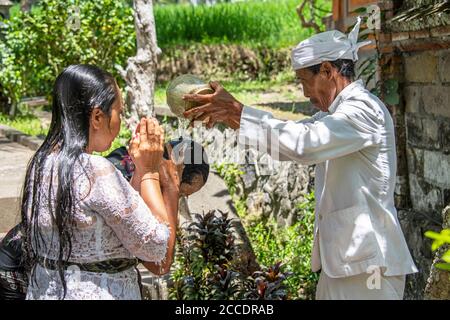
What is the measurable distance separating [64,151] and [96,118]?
0.15m

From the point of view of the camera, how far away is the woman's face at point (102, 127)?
2.72 metres

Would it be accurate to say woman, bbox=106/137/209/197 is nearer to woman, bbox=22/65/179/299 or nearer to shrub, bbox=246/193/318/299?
woman, bbox=22/65/179/299

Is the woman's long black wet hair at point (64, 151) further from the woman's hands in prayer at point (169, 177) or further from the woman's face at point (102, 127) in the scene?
the woman's hands in prayer at point (169, 177)

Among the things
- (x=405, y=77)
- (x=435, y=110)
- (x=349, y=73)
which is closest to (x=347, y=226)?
(x=349, y=73)

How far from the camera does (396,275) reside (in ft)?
10.9

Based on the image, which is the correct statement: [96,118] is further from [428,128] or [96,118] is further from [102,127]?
[428,128]

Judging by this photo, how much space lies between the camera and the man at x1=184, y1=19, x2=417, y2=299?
321cm

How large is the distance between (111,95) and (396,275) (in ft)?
4.46

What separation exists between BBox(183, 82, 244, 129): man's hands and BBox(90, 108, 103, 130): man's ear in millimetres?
567

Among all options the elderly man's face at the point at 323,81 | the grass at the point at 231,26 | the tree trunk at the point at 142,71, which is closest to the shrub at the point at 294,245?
the tree trunk at the point at 142,71

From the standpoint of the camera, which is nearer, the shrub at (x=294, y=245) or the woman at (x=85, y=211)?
the woman at (x=85, y=211)

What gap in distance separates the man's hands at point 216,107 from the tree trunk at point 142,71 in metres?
5.09

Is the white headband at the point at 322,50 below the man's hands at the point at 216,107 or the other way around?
the other way around
